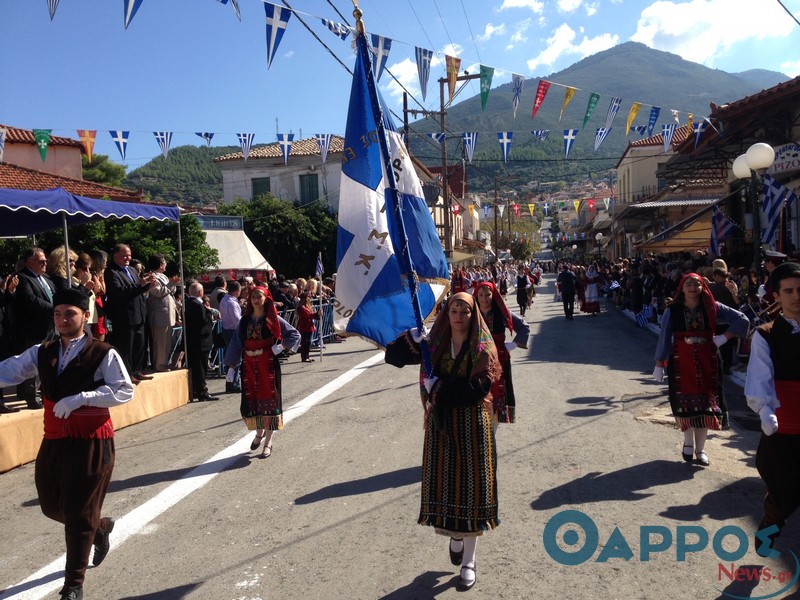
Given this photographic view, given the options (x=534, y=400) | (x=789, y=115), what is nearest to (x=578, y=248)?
(x=789, y=115)

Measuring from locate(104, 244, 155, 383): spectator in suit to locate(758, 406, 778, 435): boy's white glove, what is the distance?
768cm

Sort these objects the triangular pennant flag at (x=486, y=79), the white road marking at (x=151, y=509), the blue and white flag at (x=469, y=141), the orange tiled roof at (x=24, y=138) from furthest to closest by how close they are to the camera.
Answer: the orange tiled roof at (x=24, y=138)
the blue and white flag at (x=469, y=141)
the triangular pennant flag at (x=486, y=79)
the white road marking at (x=151, y=509)

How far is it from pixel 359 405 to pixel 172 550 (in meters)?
4.95

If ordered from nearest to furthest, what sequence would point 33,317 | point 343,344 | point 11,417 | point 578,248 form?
1. point 11,417
2. point 33,317
3. point 343,344
4. point 578,248

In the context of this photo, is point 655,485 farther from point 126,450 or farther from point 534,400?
point 126,450

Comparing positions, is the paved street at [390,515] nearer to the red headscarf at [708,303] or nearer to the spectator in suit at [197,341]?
the red headscarf at [708,303]

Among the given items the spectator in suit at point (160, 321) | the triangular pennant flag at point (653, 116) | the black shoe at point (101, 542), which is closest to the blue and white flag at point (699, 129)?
the triangular pennant flag at point (653, 116)

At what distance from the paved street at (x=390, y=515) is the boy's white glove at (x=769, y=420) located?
89 cm

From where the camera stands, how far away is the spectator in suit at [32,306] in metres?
8.03

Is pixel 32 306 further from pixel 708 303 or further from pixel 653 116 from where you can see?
pixel 653 116

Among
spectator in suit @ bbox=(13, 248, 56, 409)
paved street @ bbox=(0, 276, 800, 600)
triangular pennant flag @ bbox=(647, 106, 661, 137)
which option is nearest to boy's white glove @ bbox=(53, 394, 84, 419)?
paved street @ bbox=(0, 276, 800, 600)

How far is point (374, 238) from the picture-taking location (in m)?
4.53

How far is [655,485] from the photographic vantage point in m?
5.70

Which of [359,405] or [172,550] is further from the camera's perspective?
[359,405]
